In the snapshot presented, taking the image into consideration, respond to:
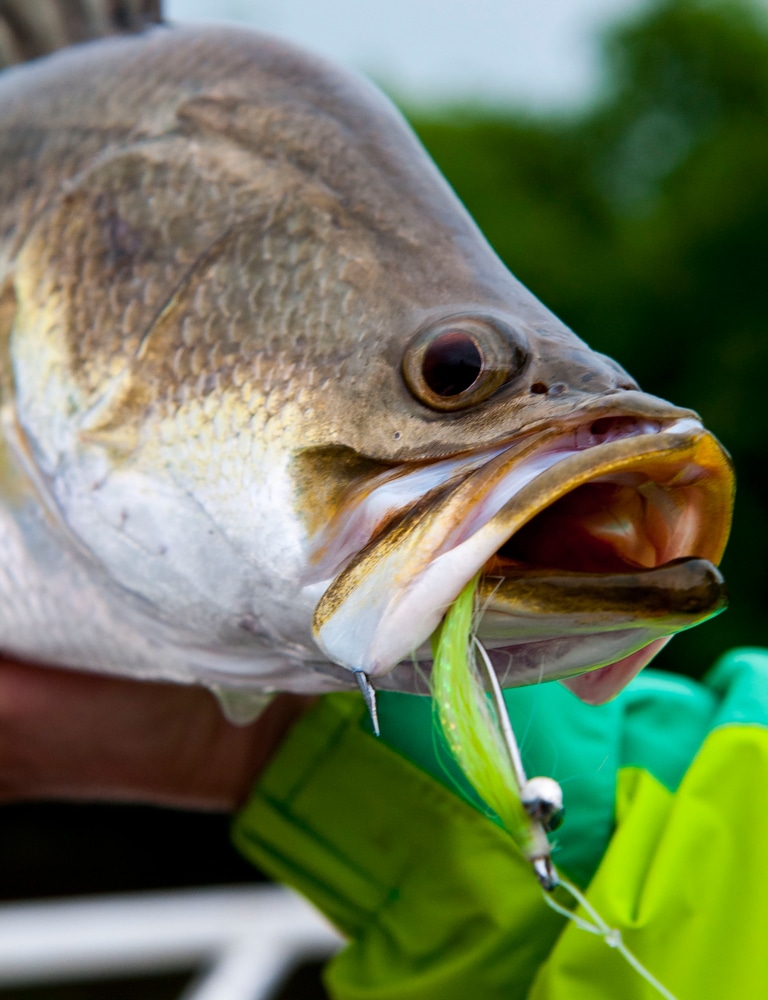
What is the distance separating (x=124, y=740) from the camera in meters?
1.26

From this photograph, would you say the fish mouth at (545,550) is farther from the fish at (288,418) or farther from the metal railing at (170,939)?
the metal railing at (170,939)

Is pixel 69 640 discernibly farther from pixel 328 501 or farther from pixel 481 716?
pixel 481 716

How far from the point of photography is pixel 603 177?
14391 millimetres

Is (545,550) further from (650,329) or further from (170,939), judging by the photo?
(650,329)

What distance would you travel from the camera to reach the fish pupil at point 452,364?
28.7 inches

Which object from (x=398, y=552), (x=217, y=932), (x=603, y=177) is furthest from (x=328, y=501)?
(x=603, y=177)

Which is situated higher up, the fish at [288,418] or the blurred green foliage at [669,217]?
the fish at [288,418]

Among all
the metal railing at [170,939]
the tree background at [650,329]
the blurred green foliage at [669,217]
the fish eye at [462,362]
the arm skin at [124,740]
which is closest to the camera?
the fish eye at [462,362]

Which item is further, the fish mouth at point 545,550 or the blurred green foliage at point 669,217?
the blurred green foliage at point 669,217

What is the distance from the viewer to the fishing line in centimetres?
64

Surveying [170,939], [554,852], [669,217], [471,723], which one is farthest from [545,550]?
[669,217]

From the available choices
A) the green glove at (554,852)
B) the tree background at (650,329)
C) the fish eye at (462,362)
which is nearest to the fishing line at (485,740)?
the fish eye at (462,362)

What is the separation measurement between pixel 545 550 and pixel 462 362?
0.47 ft

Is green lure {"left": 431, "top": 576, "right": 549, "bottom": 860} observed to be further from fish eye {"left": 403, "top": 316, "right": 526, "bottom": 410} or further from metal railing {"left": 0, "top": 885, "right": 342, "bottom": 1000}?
metal railing {"left": 0, "top": 885, "right": 342, "bottom": 1000}
